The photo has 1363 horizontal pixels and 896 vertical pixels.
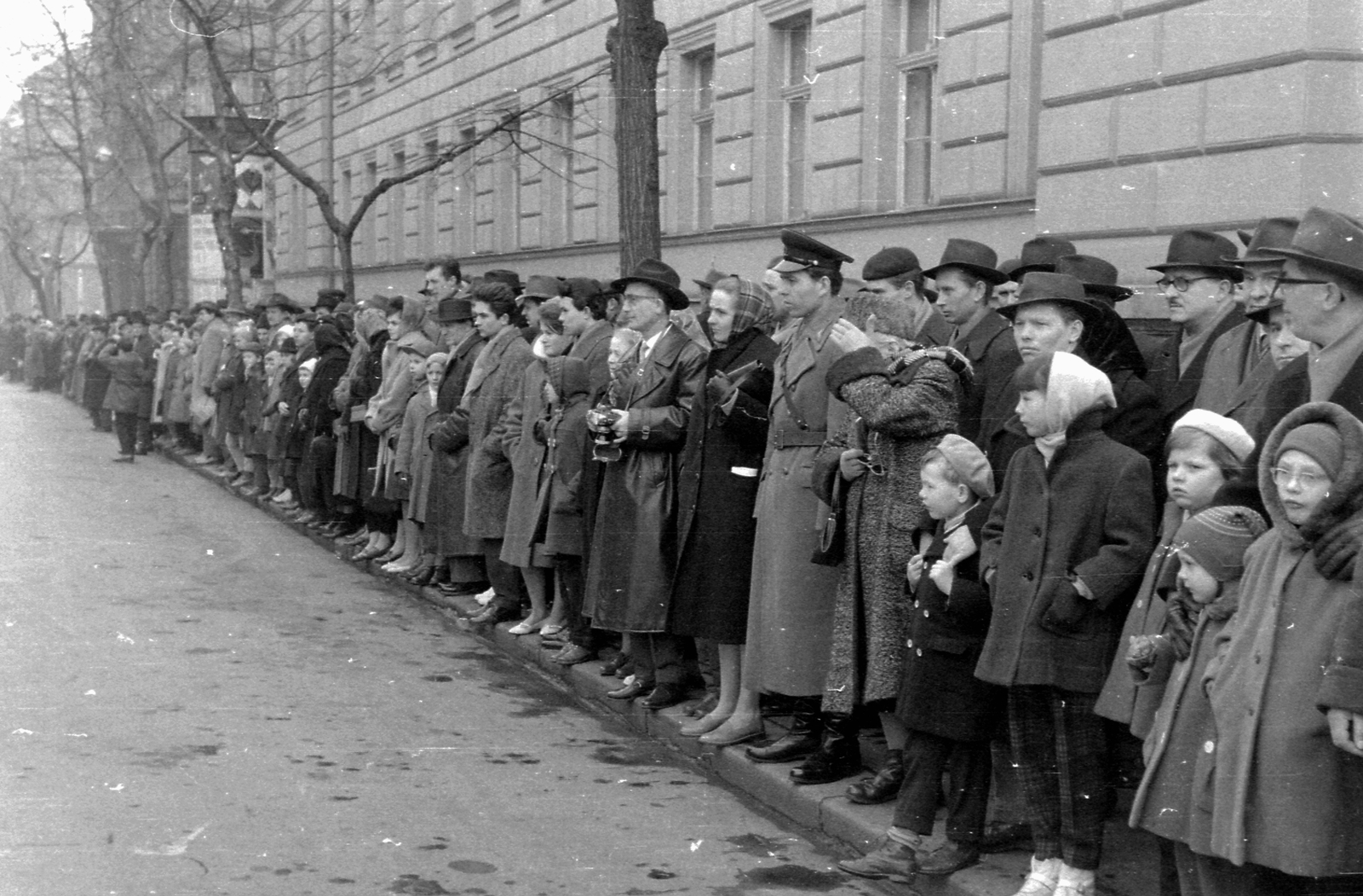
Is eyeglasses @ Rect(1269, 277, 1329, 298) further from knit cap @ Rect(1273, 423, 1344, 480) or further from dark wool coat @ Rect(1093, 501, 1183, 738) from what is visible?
dark wool coat @ Rect(1093, 501, 1183, 738)

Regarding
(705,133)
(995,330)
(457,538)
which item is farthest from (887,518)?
(705,133)

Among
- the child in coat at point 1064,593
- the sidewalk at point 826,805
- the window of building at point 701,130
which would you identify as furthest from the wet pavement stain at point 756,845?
the window of building at point 701,130

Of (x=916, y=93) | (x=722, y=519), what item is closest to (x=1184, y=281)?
(x=722, y=519)

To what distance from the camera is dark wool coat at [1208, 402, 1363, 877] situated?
4.11 metres

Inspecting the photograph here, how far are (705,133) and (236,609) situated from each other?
863cm

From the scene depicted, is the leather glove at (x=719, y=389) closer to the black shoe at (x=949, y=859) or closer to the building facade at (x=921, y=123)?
the black shoe at (x=949, y=859)

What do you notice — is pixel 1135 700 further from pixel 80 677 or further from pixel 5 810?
pixel 80 677

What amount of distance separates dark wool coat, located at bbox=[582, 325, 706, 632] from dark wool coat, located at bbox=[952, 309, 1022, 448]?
1679 mm

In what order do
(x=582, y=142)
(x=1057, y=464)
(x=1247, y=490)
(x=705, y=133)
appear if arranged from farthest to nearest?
(x=582, y=142) < (x=705, y=133) < (x=1057, y=464) < (x=1247, y=490)

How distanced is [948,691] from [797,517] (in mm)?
1420

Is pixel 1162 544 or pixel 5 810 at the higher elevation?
pixel 1162 544

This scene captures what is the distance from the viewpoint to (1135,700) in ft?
16.3

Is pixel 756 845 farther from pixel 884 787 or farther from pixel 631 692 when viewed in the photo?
pixel 631 692

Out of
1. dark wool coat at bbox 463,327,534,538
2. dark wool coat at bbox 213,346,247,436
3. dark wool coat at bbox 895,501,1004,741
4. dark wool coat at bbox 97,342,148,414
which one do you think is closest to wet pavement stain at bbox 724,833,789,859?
dark wool coat at bbox 895,501,1004,741
